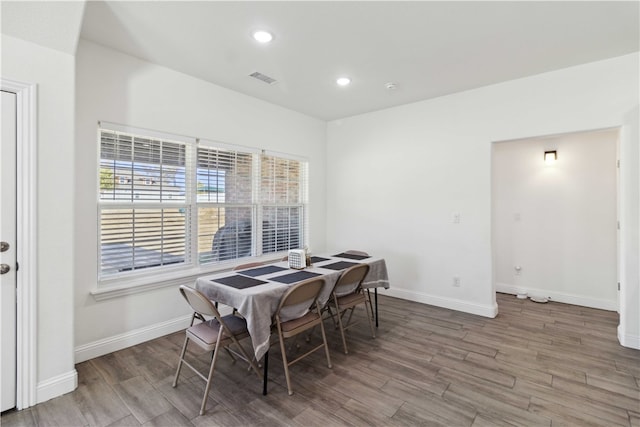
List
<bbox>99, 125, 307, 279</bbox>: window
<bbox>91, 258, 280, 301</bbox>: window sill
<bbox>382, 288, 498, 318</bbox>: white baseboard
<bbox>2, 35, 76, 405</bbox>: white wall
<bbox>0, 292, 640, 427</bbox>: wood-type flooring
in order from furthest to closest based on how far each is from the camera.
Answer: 1. <bbox>382, 288, 498, 318</bbox>: white baseboard
2. <bbox>99, 125, 307, 279</bbox>: window
3. <bbox>91, 258, 280, 301</bbox>: window sill
4. <bbox>2, 35, 76, 405</bbox>: white wall
5. <bbox>0, 292, 640, 427</bbox>: wood-type flooring

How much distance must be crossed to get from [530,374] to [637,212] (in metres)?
1.94

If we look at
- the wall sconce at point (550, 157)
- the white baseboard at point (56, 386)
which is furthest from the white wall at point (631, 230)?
the white baseboard at point (56, 386)

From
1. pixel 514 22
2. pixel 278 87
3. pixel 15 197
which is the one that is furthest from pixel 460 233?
pixel 15 197

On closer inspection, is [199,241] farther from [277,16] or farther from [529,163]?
[529,163]

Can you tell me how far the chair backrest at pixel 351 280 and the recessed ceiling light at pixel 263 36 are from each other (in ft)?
7.21

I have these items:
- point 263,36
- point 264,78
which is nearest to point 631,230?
point 263,36

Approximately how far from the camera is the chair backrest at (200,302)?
215 cm

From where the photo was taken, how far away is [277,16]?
2412 mm

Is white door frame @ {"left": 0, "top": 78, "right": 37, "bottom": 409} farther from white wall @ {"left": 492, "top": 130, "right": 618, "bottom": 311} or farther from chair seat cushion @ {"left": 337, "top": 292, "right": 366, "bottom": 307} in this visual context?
white wall @ {"left": 492, "top": 130, "right": 618, "bottom": 311}

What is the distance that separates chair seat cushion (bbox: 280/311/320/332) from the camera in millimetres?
2430

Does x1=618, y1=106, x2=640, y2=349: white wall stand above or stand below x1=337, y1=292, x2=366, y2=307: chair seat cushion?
above

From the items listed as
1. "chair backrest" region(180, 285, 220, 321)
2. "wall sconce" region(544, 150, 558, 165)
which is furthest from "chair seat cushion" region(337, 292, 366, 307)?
"wall sconce" region(544, 150, 558, 165)

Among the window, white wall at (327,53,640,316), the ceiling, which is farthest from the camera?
white wall at (327,53,640,316)

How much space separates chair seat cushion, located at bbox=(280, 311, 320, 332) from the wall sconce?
4.16 m
